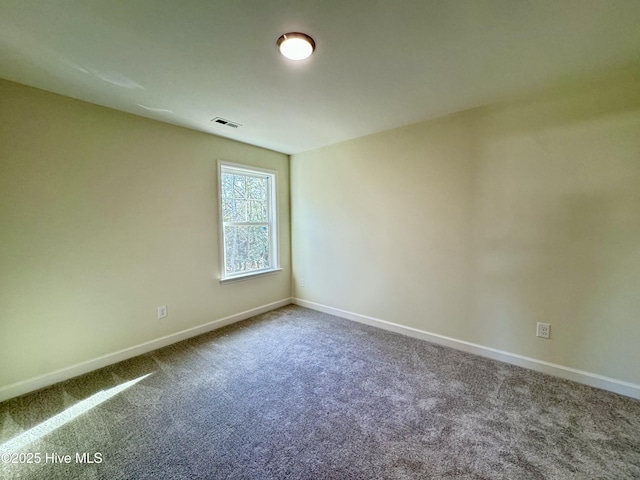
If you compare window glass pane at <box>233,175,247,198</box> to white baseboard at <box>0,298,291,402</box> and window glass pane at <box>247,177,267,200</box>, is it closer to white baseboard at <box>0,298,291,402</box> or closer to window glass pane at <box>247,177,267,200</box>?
window glass pane at <box>247,177,267,200</box>

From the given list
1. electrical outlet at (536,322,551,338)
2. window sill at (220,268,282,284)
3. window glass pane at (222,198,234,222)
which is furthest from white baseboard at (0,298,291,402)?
electrical outlet at (536,322,551,338)

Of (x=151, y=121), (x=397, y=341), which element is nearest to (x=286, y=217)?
(x=151, y=121)

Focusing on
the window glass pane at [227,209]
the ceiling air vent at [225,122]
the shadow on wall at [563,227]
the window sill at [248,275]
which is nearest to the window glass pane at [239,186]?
the window glass pane at [227,209]

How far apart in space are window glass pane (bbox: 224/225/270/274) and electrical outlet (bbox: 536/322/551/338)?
10.3 feet

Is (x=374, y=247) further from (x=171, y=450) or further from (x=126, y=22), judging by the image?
(x=126, y=22)

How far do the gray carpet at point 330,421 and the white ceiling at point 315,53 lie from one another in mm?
2297

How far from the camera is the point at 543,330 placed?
2209 millimetres

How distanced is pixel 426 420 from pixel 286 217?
3.02 metres

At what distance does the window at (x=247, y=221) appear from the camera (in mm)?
3336

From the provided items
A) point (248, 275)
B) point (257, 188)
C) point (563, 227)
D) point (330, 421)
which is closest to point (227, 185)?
point (257, 188)

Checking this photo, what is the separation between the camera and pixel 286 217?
402cm

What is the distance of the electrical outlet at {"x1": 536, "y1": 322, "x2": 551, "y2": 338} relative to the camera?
7.18ft

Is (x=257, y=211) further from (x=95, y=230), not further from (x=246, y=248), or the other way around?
(x=95, y=230)

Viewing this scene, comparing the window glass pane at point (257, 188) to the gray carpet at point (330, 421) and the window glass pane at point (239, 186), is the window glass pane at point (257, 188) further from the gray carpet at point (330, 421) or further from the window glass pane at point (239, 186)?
the gray carpet at point (330, 421)
